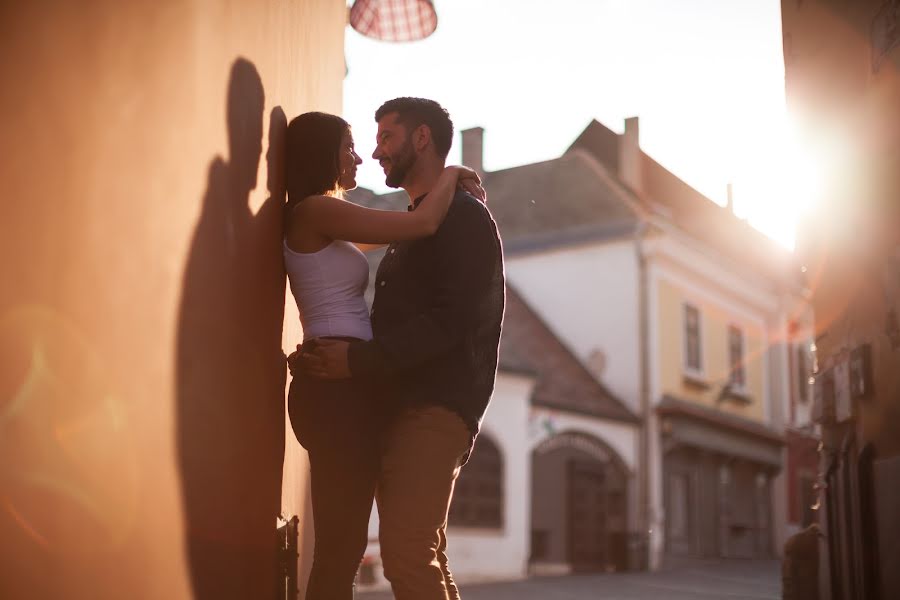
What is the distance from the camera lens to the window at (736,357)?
26047 mm

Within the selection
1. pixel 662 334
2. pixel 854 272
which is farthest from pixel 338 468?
pixel 662 334

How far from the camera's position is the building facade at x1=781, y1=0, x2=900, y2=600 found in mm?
5473

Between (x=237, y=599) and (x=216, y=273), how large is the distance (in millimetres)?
976

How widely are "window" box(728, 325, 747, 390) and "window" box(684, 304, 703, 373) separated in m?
1.86

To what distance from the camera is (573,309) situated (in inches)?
904

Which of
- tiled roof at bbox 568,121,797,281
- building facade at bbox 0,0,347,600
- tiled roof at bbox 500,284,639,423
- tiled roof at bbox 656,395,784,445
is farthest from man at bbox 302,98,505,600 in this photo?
tiled roof at bbox 568,121,797,281

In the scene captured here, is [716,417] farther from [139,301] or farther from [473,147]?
[139,301]

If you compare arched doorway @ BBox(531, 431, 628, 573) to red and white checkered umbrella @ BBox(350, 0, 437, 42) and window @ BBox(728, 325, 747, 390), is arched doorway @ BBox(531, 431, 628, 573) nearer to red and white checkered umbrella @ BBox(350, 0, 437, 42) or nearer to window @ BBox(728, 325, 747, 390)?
window @ BBox(728, 325, 747, 390)

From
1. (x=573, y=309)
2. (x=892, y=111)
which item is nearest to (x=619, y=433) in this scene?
(x=573, y=309)

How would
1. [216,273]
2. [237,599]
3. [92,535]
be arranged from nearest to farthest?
[92,535], [216,273], [237,599]

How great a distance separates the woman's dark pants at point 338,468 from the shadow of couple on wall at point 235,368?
0.24 m

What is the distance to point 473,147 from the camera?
25.6m

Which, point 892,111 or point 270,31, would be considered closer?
point 270,31

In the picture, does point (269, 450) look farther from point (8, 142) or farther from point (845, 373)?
point (845, 373)
